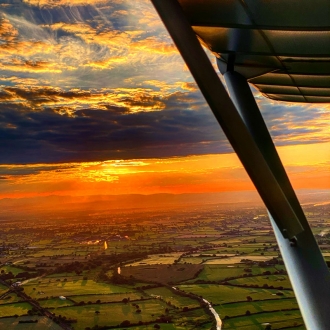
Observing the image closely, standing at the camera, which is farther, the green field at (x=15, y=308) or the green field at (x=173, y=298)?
the green field at (x=173, y=298)

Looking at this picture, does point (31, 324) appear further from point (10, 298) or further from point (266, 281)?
point (266, 281)

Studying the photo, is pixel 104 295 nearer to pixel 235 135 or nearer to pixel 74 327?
pixel 74 327

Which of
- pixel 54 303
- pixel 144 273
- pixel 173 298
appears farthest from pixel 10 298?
pixel 173 298

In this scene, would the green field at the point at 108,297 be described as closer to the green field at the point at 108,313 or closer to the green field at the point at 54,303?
the green field at the point at 108,313

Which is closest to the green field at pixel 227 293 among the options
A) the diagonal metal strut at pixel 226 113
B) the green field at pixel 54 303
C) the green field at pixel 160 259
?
the green field at pixel 160 259

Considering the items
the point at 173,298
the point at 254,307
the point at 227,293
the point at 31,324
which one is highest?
the point at 173,298

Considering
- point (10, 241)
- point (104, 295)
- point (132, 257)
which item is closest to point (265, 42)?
point (104, 295)

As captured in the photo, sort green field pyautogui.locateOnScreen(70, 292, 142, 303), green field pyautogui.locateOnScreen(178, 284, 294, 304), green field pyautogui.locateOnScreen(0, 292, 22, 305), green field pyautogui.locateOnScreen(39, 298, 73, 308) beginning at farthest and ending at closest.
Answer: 1. green field pyautogui.locateOnScreen(0, 292, 22, 305)
2. green field pyautogui.locateOnScreen(70, 292, 142, 303)
3. green field pyautogui.locateOnScreen(178, 284, 294, 304)
4. green field pyautogui.locateOnScreen(39, 298, 73, 308)

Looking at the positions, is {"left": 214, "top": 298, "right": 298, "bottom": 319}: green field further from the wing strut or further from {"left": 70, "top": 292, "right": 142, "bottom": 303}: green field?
the wing strut

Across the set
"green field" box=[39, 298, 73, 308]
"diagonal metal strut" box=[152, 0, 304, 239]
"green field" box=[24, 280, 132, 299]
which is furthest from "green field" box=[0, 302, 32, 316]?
"diagonal metal strut" box=[152, 0, 304, 239]
